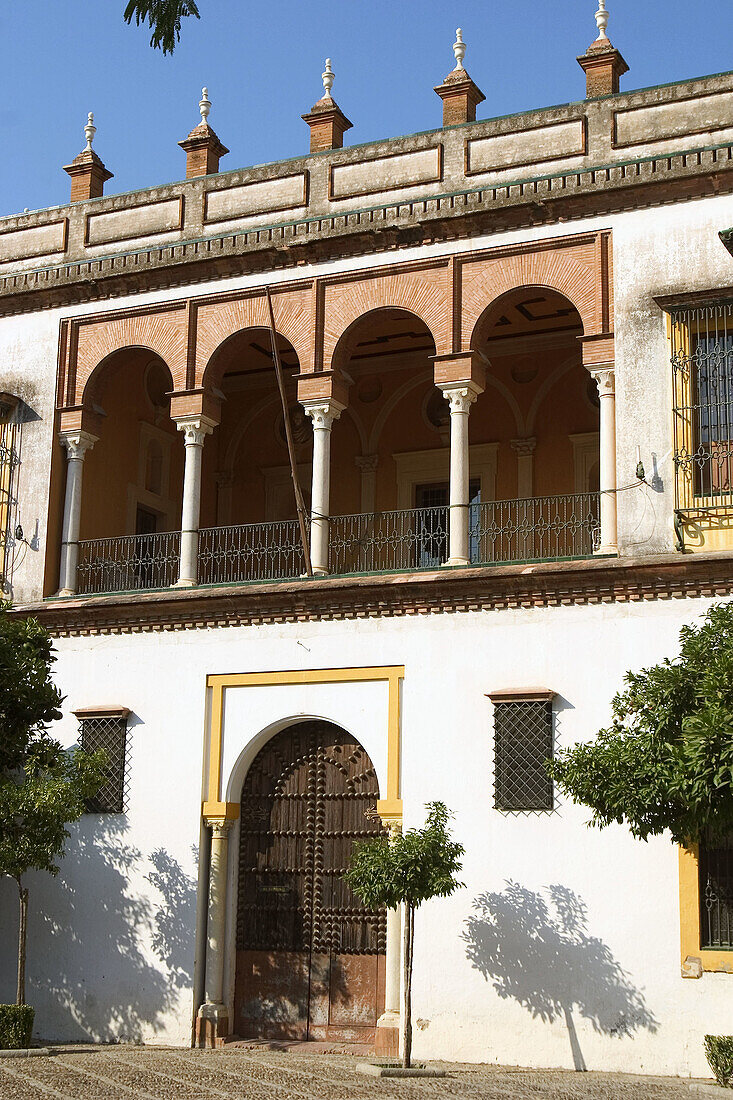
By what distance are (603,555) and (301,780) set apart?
14.5 ft

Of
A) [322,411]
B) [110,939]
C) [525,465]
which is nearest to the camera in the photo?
[110,939]

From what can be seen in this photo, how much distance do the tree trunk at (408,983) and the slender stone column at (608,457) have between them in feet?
14.7

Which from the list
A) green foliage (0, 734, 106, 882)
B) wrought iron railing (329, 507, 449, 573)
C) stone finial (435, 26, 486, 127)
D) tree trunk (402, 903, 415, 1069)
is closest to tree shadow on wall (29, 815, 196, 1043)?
green foliage (0, 734, 106, 882)

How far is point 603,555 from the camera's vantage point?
51.5ft

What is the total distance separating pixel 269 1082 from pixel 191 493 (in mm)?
7683

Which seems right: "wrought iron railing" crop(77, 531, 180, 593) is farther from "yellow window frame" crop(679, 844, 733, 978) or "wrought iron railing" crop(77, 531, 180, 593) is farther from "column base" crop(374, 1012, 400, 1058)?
"yellow window frame" crop(679, 844, 733, 978)

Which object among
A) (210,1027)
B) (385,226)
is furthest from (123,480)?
(210,1027)

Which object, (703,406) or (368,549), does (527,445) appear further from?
(703,406)

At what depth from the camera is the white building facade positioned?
591 inches

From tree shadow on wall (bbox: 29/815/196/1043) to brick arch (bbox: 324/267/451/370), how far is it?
6412 mm

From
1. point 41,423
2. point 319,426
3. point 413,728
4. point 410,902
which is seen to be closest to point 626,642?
point 413,728

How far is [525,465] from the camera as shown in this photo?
1972cm

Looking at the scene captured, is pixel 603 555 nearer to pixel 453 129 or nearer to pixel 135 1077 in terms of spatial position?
pixel 453 129

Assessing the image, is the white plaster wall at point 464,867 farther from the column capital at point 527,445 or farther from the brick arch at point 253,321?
the column capital at point 527,445
